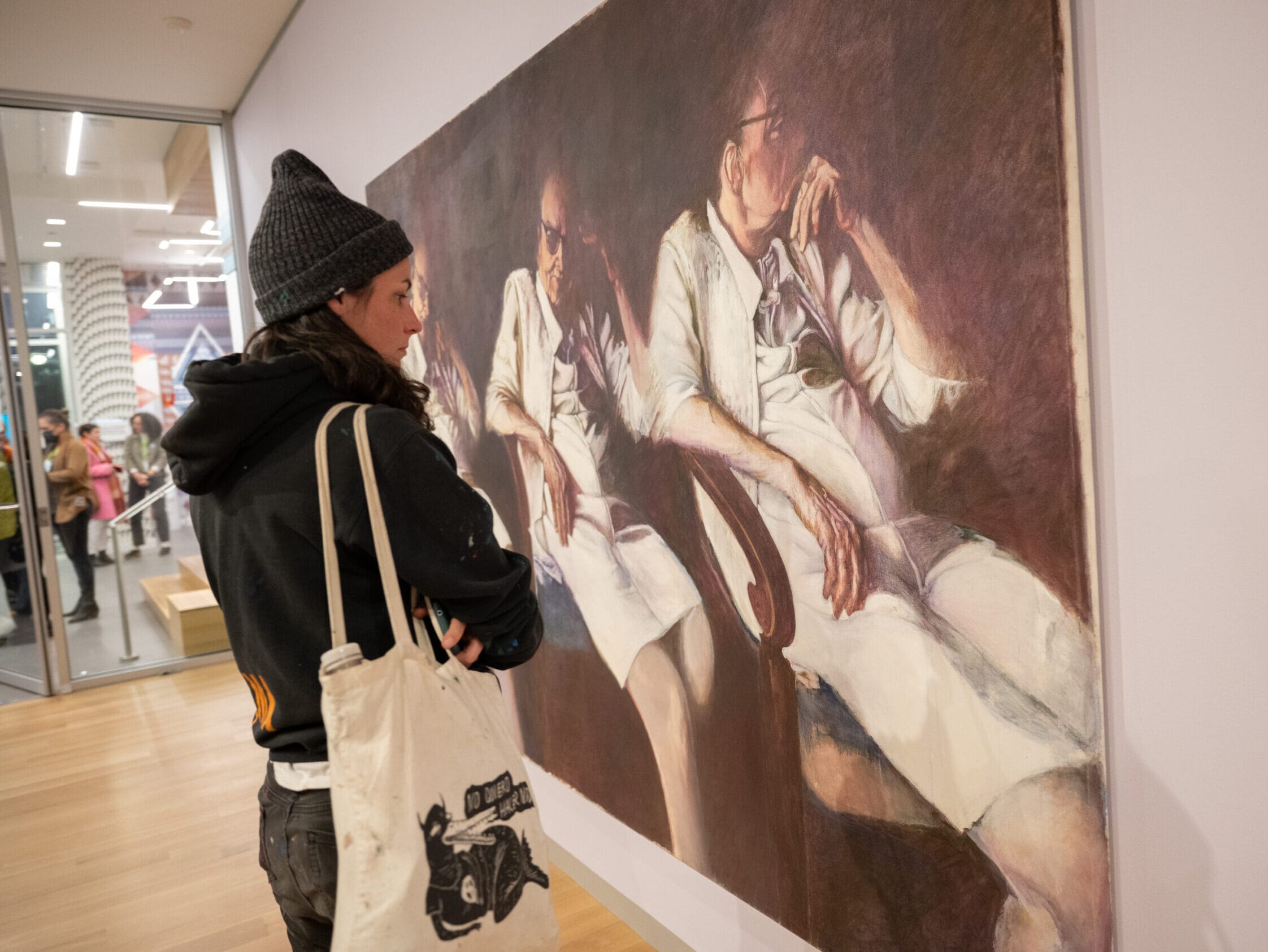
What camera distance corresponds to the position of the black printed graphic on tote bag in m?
0.97

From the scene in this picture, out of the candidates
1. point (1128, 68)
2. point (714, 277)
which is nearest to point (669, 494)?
point (714, 277)

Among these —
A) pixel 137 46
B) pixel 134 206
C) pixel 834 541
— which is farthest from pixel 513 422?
pixel 134 206

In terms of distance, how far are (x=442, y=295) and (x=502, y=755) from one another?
74.4 inches

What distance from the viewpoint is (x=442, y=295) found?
8.80ft

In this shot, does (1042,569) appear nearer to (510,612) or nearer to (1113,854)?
(1113,854)

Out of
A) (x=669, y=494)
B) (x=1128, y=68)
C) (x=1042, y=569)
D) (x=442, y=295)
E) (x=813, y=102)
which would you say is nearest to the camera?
(x=1128, y=68)

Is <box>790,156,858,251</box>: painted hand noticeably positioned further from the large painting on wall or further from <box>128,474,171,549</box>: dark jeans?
<box>128,474,171,549</box>: dark jeans

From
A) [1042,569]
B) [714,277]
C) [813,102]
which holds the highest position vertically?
[813,102]

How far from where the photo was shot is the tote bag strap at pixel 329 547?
1014mm

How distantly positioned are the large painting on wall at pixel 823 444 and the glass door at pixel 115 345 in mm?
Result: 3678

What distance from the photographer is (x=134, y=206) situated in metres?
5.13

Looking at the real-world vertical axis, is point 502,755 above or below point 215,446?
below

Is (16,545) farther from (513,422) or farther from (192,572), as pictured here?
(513,422)

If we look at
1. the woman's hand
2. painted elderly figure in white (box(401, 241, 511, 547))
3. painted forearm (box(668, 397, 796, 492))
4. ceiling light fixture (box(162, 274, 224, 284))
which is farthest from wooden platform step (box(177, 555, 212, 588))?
the woman's hand
